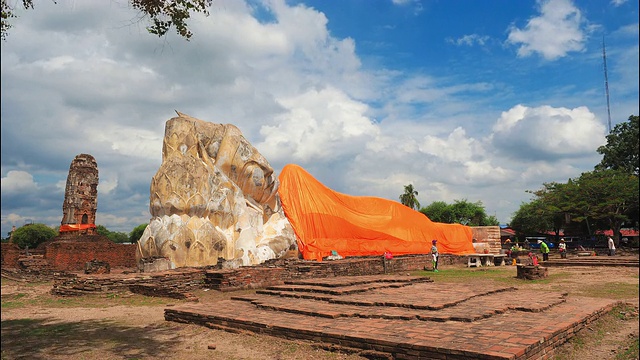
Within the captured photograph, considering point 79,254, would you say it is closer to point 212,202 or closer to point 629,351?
point 212,202

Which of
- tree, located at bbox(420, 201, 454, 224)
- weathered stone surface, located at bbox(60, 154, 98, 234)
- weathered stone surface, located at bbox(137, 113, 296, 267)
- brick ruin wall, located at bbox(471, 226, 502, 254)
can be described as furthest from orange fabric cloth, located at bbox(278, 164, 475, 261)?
tree, located at bbox(420, 201, 454, 224)

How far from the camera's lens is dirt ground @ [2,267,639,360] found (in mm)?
5098

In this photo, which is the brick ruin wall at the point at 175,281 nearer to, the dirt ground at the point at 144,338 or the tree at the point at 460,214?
the dirt ground at the point at 144,338

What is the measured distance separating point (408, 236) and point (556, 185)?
51.5 feet

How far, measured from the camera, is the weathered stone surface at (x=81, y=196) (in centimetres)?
2469


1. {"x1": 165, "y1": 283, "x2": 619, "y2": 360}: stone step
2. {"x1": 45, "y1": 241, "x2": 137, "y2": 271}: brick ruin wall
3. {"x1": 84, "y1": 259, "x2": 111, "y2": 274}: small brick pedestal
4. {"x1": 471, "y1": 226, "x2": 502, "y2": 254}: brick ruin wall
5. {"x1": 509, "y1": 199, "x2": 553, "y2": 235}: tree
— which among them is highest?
{"x1": 509, "y1": 199, "x2": 553, "y2": 235}: tree

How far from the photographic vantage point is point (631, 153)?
33219mm

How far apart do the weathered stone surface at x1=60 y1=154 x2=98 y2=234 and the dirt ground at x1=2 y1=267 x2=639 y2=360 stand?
17.3m

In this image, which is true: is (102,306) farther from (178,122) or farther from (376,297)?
(178,122)

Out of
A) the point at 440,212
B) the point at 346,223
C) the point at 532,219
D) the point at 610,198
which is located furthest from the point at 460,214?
the point at 346,223

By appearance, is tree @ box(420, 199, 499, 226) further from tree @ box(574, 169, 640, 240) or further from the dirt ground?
the dirt ground

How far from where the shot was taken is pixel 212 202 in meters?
15.2

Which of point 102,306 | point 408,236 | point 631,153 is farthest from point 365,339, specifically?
point 631,153

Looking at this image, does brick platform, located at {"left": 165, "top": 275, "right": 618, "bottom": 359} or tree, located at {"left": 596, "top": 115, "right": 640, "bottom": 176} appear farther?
tree, located at {"left": 596, "top": 115, "right": 640, "bottom": 176}
